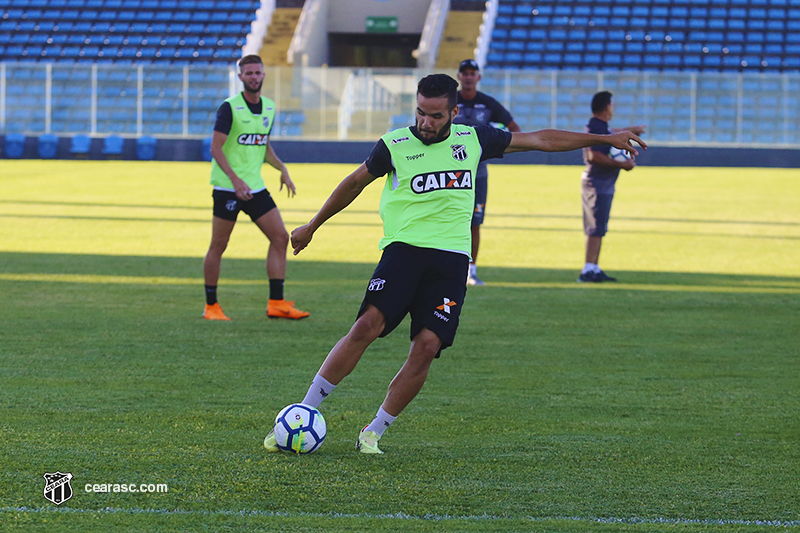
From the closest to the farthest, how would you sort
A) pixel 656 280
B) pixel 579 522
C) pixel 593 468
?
pixel 579 522 → pixel 593 468 → pixel 656 280

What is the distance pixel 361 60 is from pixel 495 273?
3331cm

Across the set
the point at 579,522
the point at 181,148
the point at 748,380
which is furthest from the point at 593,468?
the point at 181,148

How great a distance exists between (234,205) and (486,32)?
98.1ft

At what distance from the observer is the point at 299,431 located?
15.1 feet

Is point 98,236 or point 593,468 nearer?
point 593,468

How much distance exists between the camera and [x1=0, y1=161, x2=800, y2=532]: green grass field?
400 cm

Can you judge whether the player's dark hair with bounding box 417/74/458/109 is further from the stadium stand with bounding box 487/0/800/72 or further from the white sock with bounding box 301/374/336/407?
the stadium stand with bounding box 487/0/800/72

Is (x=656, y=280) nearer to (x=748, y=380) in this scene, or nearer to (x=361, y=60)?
(x=748, y=380)

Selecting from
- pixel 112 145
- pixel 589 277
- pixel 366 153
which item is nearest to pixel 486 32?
pixel 366 153

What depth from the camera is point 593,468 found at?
4547mm

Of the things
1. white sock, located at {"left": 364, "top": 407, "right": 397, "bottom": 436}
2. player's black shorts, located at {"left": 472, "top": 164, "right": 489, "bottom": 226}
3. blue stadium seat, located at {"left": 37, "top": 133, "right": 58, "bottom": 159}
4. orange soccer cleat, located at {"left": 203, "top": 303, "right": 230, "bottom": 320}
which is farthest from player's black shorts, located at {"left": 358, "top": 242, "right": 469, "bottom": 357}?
blue stadium seat, located at {"left": 37, "top": 133, "right": 58, "bottom": 159}

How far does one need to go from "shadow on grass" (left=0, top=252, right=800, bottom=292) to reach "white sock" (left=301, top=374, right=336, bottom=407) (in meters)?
5.63

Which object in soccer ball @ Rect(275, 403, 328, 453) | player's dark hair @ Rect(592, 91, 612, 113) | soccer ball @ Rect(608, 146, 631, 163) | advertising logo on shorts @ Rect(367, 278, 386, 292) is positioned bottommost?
soccer ball @ Rect(275, 403, 328, 453)

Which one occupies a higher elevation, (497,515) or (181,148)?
(181,148)
